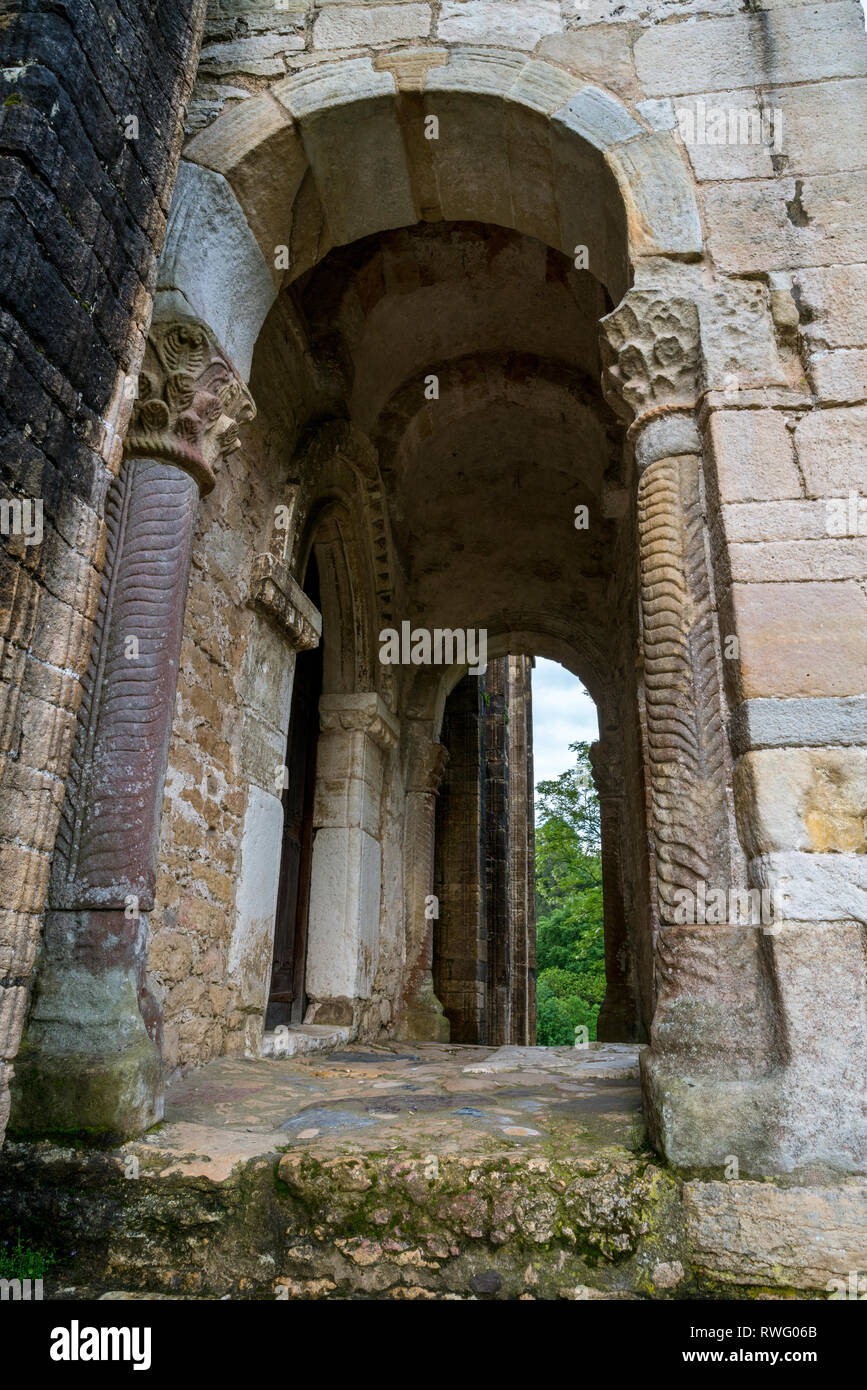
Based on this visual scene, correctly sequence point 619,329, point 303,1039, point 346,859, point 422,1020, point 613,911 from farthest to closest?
point 613,911 < point 422,1020 < point 346,859 < point 303,1039 < point 619,329

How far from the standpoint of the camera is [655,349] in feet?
9.45

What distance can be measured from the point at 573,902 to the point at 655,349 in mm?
17213

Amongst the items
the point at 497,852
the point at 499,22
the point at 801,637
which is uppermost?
the point at 499,22

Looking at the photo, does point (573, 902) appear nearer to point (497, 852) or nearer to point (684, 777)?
point (497, 852)

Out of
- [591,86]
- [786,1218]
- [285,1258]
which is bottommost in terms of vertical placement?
[285,1258]

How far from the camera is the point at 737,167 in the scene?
3.13 metres

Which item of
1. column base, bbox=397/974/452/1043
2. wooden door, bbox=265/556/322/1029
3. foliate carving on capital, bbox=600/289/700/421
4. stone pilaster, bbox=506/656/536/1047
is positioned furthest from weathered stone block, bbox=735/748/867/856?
stone pilaster, bbox=506/656/536/1047

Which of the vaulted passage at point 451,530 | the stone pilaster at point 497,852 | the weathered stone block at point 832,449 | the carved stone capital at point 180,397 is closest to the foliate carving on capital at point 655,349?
the weathered stone block at point 832,449

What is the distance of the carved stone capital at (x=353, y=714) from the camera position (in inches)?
235

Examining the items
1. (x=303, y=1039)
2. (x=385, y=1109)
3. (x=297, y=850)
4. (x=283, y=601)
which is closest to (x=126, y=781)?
(x=385, y=1109)

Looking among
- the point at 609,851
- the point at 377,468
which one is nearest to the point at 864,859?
the point at 377,468

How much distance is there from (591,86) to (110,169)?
1.91m

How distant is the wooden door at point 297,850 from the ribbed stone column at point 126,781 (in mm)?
2412

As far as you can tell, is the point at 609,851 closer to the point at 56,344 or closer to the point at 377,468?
the point at 377,468
